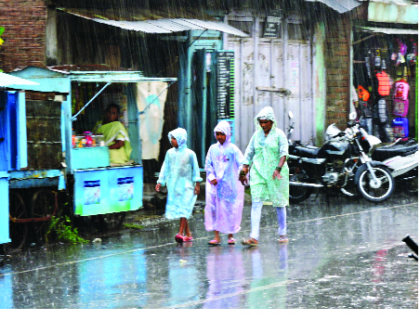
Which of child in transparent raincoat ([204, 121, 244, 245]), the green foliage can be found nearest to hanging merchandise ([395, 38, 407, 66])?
child in transparent raincoat ([204, 121, 244, 245])

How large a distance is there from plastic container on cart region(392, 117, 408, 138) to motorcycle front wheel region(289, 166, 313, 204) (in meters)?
5.48

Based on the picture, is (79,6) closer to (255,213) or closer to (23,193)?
(23,193)

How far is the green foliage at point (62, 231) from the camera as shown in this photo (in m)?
9.47

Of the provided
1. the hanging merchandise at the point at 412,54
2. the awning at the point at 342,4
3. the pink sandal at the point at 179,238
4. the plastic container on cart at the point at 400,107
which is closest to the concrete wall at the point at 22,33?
→ the pink sandal at the point at 179,238

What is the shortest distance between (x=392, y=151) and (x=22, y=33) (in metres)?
6.59

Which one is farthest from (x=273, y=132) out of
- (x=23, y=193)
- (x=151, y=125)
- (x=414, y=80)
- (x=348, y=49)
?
(x=414, y=80)

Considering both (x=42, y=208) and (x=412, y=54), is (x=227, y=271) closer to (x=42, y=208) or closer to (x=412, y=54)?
(x=42, y=208)

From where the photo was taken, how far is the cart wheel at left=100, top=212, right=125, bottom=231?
10484 millimetres

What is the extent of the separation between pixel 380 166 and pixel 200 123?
329cm

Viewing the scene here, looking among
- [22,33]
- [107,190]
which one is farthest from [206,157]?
[22,33]

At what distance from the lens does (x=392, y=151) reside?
42.0ft

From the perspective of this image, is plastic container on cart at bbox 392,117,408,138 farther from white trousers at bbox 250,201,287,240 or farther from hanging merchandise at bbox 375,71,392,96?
white trousers at bbox 250,201,287,240

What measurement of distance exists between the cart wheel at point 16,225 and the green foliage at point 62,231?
1.32 ft

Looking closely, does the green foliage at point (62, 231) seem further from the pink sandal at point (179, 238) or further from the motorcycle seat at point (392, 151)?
the motorcycle seat at point (392, 151)
